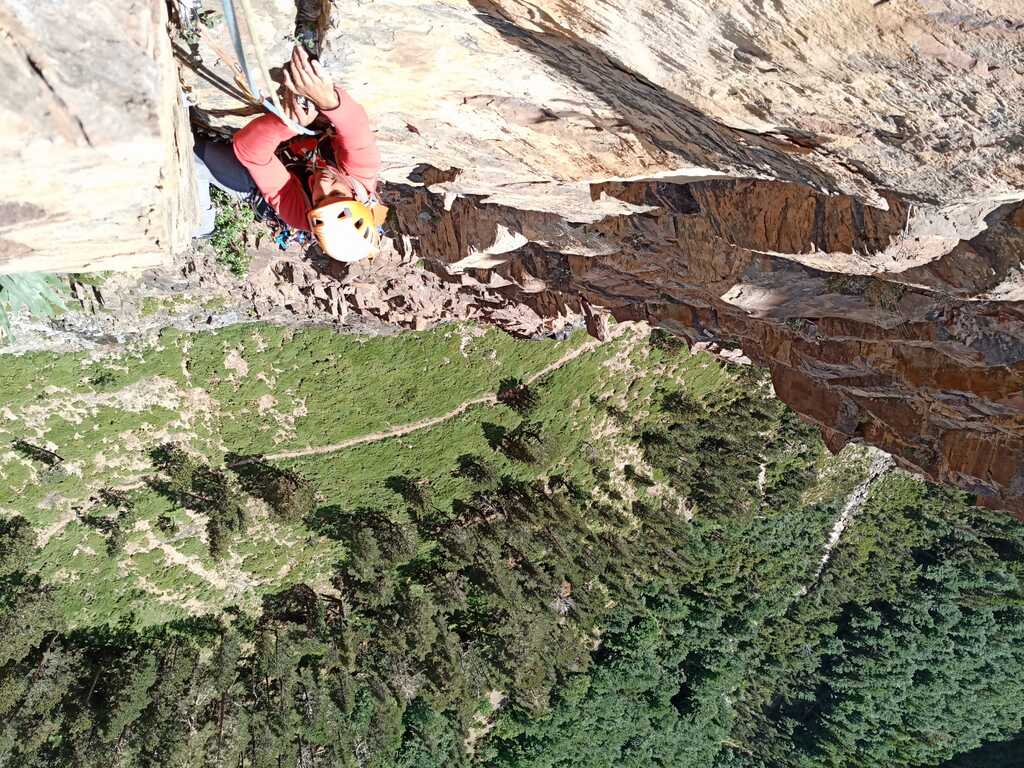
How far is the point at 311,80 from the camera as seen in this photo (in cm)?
516

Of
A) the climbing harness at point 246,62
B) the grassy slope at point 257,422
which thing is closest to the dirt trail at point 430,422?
the grassy slope at point 257,422


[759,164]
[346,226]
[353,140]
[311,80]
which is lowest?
[759,164]

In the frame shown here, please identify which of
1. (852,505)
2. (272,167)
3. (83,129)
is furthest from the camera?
(852,505)

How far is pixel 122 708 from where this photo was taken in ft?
49.7

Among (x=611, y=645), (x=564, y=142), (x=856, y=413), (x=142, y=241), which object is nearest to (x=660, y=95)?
(x=564, y=142)

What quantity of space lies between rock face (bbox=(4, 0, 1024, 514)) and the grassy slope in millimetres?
3492

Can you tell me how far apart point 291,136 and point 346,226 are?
96 centimetres

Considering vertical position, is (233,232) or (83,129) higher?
(83,129)

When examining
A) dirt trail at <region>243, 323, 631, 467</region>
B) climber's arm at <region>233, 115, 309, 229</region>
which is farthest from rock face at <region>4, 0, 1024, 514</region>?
dirt trail at <region>243, 323, 631, 467</region>

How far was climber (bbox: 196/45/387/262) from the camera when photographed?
17.4 ft

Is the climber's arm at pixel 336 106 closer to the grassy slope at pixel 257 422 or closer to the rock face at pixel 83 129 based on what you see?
the rock face at pixel 83 129

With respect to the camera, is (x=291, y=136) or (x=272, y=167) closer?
(x=291, y=136)

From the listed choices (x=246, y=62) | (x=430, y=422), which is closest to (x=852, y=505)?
(x=430, y=422)

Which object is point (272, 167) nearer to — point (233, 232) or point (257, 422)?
point (233, 232)
